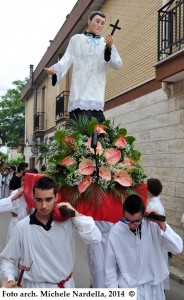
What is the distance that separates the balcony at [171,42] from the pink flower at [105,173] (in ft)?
12.7

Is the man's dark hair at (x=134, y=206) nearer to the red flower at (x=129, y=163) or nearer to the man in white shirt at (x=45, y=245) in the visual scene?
the man in white shirt at (x=45, y=245)

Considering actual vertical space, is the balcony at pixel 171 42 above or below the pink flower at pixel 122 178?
above

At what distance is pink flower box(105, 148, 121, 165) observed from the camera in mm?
4027

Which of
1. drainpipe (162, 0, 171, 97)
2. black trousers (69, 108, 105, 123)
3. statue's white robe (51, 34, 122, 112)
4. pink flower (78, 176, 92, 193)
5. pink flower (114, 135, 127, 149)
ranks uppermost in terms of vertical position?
drainpipe (162, 0, 171, 97)

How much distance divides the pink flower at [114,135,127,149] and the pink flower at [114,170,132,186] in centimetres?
26

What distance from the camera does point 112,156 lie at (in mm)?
4035

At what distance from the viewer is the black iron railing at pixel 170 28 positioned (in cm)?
782

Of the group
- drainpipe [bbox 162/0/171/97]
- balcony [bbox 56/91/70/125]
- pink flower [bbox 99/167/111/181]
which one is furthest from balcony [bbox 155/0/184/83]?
balcony [bbox 56/91/70/125]

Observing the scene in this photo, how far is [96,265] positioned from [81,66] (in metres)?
2.07

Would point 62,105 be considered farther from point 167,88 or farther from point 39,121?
point 167,88

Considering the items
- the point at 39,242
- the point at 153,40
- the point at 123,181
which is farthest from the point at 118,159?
the point at 153,40

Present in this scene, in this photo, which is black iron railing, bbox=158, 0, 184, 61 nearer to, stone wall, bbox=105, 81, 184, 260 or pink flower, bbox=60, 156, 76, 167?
stone wall, bbox=105, 81, 184, 260

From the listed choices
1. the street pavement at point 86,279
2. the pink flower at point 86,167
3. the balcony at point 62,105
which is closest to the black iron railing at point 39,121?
the balcony at point 62,105

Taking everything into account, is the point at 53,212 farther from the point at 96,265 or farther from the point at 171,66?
the point at 171,66
